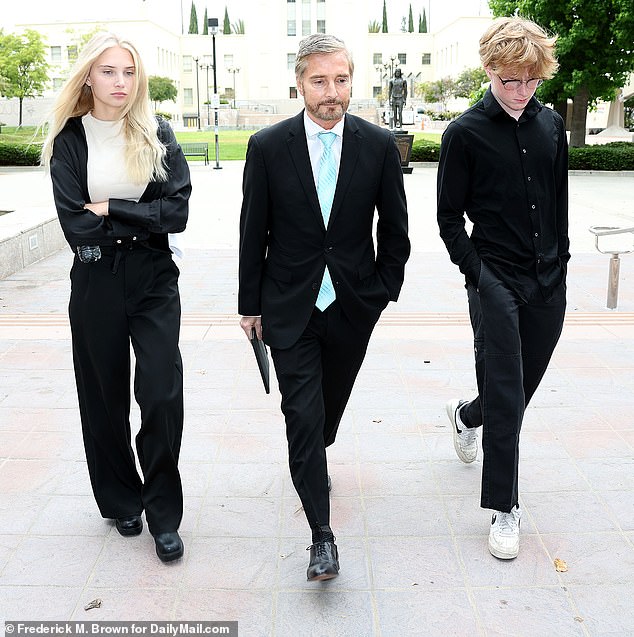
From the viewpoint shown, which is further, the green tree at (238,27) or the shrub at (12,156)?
the green tree at (238,27)

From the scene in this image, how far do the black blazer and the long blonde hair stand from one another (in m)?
0.35

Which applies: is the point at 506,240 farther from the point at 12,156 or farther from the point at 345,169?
the point at 12,156

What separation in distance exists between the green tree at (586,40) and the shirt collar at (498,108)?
2151 cm

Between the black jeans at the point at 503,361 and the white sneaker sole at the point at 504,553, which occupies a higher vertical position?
the black jeans at the point at 503,361

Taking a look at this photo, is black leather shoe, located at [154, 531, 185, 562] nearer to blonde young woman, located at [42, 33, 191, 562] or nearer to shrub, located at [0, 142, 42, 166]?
blonde young woman, located at [42, 33, 191, 562]

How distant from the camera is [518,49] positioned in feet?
10.5

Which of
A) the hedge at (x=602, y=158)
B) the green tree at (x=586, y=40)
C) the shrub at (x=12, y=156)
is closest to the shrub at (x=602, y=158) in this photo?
the hedge at (x=602, y=158)

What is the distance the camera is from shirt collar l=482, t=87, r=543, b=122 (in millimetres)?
3404

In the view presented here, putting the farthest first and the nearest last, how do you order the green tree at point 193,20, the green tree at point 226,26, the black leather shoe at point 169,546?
1. the green tree at point 193,20
2. the green tree at point 226,26
3. the black leather shoe at point 169,546

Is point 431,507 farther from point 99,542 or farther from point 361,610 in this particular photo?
point 99,542

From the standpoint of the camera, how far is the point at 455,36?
98625 mm

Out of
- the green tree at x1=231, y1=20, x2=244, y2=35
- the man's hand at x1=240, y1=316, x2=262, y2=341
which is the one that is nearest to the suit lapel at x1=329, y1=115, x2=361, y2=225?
the man's hand at x1=240, y1=316, x2=262, y2=341

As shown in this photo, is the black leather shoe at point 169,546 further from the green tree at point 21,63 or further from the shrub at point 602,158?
the green tree at point 21,63

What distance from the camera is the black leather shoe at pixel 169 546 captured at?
11.0 feet
